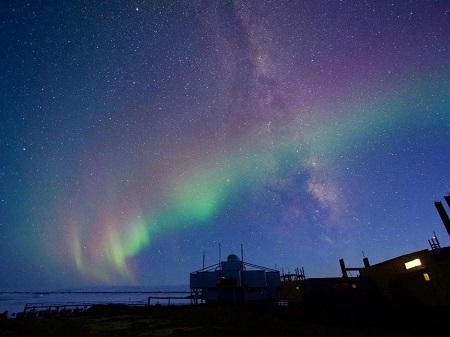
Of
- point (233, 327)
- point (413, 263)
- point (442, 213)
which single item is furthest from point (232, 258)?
point (442, 213)

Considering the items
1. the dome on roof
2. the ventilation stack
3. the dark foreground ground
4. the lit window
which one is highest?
the ventilation stack

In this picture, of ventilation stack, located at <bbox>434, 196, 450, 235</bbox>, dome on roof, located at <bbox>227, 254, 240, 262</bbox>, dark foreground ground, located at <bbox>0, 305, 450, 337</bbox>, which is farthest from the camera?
dome on roof, located at <bbox>227, 254, 240, 262</bbox>

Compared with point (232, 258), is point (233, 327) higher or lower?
lower

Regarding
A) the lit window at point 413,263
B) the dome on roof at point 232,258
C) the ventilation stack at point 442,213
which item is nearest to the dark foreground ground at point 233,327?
the lit window at point 413,263

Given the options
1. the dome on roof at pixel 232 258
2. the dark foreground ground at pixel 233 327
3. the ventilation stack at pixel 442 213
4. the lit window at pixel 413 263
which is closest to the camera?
the dark foreground ground at pixel 233 327

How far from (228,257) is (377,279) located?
25218 mm

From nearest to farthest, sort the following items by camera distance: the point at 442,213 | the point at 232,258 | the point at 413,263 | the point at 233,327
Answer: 1. the point at 233,327
2. the point at 413,263
3. the point at 442,213
4. the point at 232,258

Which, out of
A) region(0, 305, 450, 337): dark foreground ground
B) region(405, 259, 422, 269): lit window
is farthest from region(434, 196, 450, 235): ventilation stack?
region(0, 305, 450, 337): dark foreground ground

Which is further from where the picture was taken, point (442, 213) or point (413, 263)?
point (442, 213)

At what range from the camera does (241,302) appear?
41.0m

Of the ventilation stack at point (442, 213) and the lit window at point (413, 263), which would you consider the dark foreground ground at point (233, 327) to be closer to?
the lit window at point (413, 263)

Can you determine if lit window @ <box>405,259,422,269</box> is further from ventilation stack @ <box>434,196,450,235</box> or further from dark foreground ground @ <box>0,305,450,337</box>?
dark foreground ground @ <box>0,305,450,337</box>

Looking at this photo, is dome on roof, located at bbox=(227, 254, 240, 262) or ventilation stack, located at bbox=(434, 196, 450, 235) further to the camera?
dome on roof, located at bbox=(227, 254, 240, 262)

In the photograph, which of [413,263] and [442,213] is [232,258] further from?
[442,213]
